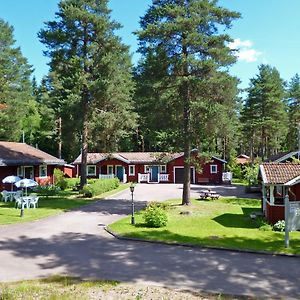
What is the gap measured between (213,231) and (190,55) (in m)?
11.1

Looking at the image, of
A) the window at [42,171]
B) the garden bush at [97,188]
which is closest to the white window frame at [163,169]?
the garden bush at [97,188]

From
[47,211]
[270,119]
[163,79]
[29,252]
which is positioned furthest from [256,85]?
[29,252]

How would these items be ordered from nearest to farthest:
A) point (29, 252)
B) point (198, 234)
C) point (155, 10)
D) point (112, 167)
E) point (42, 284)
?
point (42, 284), point (29, 252), point (198, 234), point (155, 10), point (112, 167)

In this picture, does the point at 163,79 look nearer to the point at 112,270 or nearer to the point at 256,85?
the point at 112,270

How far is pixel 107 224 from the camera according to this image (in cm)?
1878

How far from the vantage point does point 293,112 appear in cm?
6556

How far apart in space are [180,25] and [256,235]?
1307cm

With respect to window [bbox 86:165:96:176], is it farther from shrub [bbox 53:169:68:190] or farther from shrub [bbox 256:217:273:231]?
shrub [bbox 256:217:273:231]

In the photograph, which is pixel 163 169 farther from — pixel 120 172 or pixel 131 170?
pixel 120 172

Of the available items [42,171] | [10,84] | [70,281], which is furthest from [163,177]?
[70,281]

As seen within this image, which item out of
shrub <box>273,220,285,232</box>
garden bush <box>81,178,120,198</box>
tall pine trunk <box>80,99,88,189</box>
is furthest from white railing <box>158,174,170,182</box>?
shrub <box>273,220,285,232</box>

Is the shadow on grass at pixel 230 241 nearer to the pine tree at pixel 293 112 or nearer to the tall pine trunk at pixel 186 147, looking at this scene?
the tall pine trunk at pixel 186 147

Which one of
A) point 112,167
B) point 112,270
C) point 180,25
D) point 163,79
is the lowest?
point 112,270

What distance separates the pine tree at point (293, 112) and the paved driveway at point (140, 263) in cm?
5189
